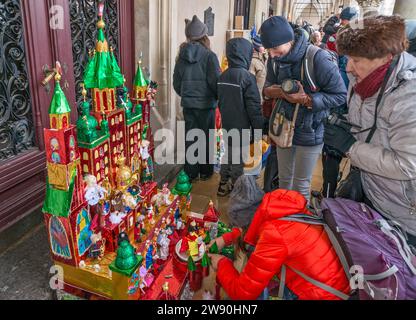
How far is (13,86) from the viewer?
212 centimetres

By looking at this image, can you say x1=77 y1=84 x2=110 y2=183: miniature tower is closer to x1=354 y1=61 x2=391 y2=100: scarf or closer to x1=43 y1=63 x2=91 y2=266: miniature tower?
x1=43 y1=63 x2=91 y2=266: miniature tower

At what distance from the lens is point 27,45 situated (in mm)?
2135

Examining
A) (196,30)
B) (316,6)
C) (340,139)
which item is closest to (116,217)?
(340,139)

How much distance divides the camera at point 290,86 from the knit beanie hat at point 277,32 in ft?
0.84

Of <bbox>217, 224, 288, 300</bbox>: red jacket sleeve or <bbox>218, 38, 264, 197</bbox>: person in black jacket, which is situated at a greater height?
<bbox>218, 38, 264, 197</bbox>: person in black jacket

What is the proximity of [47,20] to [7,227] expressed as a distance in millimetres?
1376

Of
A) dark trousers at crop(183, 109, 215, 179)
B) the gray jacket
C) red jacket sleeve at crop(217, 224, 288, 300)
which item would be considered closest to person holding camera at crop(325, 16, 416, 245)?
the gray jacket

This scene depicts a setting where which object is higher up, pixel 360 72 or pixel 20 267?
pixel 360 72

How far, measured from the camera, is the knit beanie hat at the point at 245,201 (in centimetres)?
173

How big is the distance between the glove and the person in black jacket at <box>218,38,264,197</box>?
1404 millimetres

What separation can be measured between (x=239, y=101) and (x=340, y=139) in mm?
1514

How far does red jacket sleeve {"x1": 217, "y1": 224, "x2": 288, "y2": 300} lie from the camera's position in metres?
1.43

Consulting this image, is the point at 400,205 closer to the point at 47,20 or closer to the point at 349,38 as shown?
the point at 349,38
